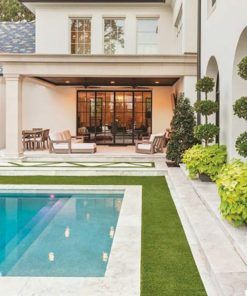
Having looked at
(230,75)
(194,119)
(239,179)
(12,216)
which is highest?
(230,75)

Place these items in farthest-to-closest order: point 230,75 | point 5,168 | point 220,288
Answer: point 5,168 < point 230,75 < point 220,288

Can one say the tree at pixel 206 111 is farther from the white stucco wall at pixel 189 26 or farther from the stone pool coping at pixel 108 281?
the stone pool coping at pixel 108 281

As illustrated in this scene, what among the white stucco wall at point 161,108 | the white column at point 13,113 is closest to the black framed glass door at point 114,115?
the white stucco wall at point 161,108

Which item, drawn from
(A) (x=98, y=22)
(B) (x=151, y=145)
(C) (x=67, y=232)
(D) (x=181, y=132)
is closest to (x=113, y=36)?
(A) (x=98, y=22)

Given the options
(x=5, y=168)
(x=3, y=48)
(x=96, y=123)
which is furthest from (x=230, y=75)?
(x=3, y=48)

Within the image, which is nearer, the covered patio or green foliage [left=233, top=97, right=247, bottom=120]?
green foliage [left=233, top=97, right=247, bottom=120]

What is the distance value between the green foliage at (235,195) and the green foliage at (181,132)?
7.61 m

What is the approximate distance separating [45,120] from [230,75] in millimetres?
13907

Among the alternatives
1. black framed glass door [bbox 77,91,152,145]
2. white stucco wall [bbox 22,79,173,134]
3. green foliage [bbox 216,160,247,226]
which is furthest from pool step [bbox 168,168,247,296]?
black framed glass door [bbox 77,91,152,145]

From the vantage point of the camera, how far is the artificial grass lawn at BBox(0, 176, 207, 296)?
4.50 meters

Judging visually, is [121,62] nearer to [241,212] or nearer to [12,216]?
[12,216]

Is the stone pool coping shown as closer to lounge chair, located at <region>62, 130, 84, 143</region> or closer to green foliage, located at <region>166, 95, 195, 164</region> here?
green foliage, located at <region>166, 95, 195, 164</region>

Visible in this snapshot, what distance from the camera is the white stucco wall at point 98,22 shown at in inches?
783

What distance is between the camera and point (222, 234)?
597 centimetres
